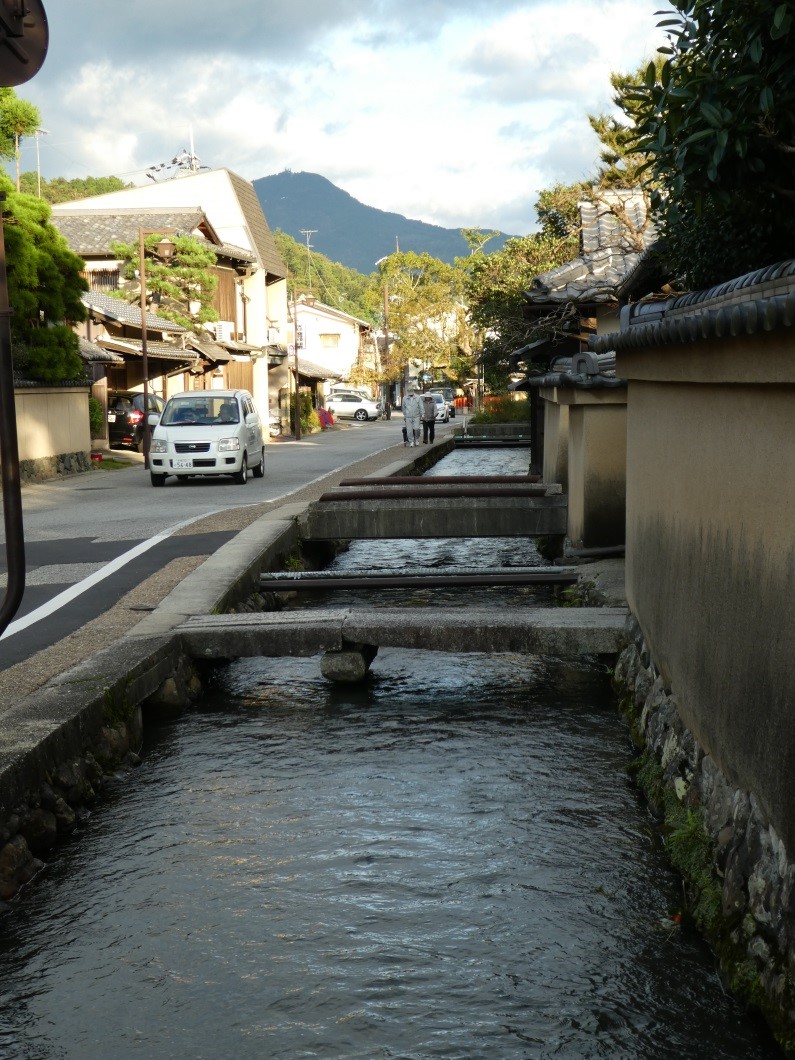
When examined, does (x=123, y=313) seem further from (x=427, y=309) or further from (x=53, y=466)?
(x=427, y=309)

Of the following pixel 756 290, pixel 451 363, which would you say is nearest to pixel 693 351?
pixel 756 290

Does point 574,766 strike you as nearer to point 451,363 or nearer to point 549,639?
point 549,639

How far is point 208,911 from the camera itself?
196 inches

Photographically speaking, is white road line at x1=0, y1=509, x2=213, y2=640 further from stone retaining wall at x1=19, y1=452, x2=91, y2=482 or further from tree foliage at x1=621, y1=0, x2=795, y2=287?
stone retaining wall at x1=19, y1=452, x2=91, y2=482

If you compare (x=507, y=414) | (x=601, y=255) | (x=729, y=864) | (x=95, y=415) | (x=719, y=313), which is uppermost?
(x=601, y=255)

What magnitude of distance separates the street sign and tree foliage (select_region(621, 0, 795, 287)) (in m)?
2.73

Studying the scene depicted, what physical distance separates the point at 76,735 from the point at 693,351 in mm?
3691

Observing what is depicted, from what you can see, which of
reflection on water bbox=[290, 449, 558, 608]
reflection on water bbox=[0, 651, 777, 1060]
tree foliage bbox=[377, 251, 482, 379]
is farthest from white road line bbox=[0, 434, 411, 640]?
tree foliage bbox=[377, 251, 482, 379]

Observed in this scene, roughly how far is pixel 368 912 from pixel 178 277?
3620 cm

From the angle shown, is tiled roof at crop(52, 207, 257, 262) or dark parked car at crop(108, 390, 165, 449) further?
tiled roof at crop(52, 207, 257, 262)

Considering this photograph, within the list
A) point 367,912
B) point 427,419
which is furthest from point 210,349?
point 367,912

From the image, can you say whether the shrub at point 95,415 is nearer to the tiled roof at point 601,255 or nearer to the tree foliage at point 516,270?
the tree foliage at point 516,270

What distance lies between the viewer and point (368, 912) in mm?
4926

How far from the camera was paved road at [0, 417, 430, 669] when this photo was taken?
9.48 metres
